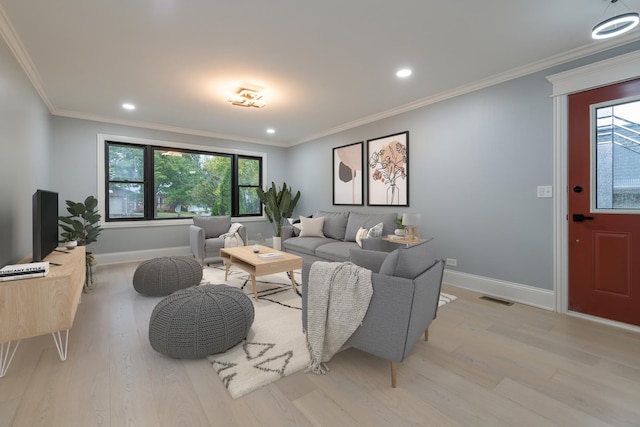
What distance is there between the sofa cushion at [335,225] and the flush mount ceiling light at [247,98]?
2085 millimetres

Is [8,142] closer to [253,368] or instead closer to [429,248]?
[253,368]

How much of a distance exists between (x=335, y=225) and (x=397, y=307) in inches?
122

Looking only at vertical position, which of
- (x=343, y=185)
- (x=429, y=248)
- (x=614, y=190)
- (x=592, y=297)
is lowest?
(x=592, y=297)

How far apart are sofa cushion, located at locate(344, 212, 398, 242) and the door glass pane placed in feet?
6.82

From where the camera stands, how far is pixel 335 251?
151 inches

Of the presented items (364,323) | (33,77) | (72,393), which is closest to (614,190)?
(364,323)

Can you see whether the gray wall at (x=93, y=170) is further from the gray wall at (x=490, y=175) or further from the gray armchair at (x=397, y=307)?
the gray armchair at (x=397, y=307)

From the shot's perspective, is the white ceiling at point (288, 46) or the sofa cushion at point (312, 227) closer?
the white ceiling at point (288, 46)

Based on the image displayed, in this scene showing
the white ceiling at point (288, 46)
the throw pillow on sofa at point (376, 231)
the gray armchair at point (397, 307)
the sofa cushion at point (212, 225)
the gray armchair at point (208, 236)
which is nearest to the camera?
the gray armchair at point (397, 307)

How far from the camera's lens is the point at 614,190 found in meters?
2.50

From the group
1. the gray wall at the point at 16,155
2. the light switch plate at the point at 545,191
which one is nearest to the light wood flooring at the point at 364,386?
the gray wall at the point at 16,155

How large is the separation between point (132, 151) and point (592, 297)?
642 centimetres

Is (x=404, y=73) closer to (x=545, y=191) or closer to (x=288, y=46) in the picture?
(x=288, y=46)

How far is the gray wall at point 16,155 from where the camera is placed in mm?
2338
